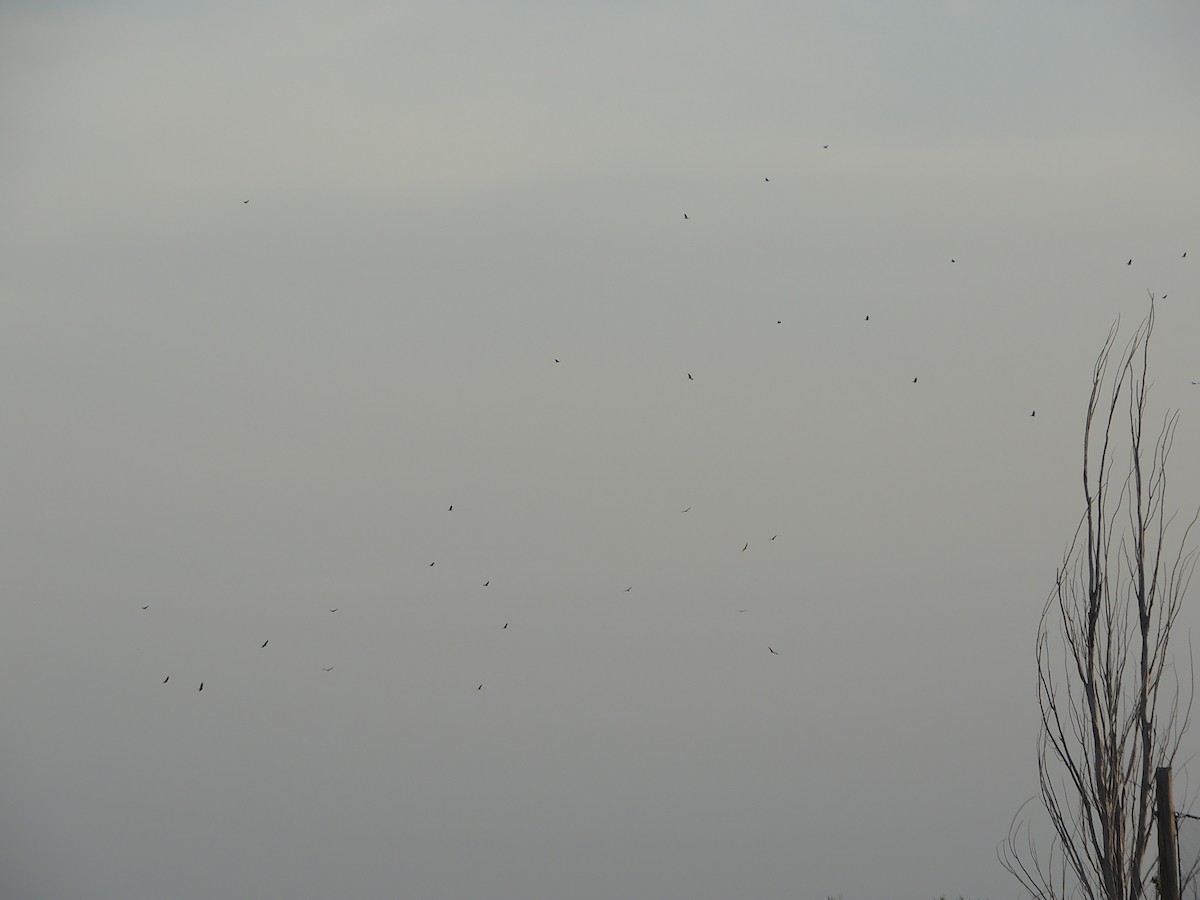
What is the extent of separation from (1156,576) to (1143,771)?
118 cm

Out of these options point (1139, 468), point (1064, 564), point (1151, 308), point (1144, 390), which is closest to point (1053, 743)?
point (1064, 564)

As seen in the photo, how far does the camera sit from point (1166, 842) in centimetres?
722

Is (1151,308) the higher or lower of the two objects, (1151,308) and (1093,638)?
the higher

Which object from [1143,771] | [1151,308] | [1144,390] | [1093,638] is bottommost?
[1143,771]

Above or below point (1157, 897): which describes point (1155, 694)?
above

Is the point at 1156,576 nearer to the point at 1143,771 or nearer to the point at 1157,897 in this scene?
the point at 1143,771

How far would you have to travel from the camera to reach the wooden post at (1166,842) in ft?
23.5

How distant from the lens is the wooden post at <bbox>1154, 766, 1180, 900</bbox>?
715 centimetres

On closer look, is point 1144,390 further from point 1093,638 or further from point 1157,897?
point 1157,897

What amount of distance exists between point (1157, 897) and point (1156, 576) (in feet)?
6.50

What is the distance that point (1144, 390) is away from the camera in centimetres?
793

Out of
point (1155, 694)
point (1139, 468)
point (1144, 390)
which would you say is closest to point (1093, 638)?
point (1155, 694)

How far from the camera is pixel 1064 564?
311 inches

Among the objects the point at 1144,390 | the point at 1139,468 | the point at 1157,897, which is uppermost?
the point at 1144,390
